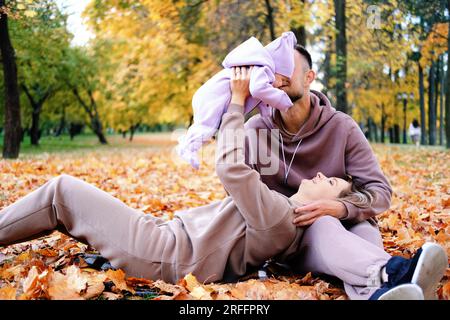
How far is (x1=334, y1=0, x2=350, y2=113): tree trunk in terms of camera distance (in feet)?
40.3

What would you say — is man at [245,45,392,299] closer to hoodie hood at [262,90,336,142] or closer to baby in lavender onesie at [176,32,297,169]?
hoodie hood at [262,90,336,142]

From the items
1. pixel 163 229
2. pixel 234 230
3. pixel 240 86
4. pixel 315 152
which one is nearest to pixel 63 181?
pixel 163 229

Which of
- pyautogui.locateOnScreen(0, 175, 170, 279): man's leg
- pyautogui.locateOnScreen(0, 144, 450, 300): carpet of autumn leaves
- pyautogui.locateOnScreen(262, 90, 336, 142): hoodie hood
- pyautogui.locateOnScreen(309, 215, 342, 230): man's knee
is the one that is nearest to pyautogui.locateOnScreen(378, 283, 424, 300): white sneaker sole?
pyautogui.locateOnScreen(0, 144, 450, 300): carpet of autumn leaves

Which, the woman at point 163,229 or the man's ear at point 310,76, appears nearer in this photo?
the woman at point 163,229

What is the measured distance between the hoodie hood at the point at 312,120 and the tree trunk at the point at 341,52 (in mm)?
9122

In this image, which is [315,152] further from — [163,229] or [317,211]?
[163,229]

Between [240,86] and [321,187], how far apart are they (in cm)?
82

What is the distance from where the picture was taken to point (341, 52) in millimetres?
12781

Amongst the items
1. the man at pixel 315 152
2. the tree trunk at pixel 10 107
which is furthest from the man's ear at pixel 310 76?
the tree trunk at pixel 10 107

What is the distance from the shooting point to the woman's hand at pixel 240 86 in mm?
2773

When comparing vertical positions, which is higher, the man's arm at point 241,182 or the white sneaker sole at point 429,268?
the man's arm at point 241,182

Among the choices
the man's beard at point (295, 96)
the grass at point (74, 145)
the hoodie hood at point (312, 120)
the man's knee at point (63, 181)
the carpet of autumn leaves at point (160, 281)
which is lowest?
the grass at point (74, 145)

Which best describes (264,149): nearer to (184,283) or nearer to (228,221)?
(228,221)

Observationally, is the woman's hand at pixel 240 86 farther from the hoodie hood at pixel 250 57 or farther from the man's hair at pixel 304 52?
the man's hair at pixel 304 52
